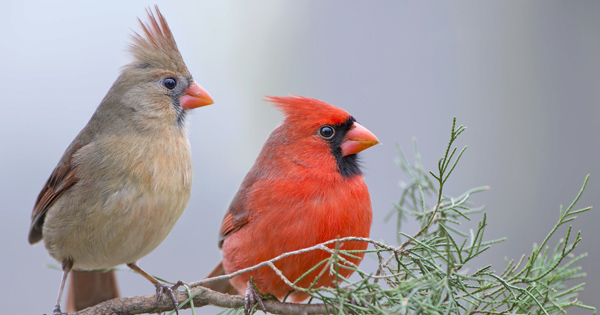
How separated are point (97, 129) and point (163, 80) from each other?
0.32 metres

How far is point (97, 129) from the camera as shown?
96.0 inches

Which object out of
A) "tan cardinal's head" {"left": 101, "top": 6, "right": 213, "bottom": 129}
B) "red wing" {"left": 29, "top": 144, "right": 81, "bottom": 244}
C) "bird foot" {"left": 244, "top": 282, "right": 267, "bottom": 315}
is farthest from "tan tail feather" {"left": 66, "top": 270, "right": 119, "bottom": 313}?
"bird foot" {"left": 244, "top": 282, "right": 267, "bottom": 315}

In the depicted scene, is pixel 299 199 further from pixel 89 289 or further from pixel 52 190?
pixel 89 289

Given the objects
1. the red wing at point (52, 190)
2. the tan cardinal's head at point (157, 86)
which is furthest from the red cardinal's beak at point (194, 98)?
the red wing at point (52, 190)

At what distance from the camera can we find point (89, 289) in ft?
9.01

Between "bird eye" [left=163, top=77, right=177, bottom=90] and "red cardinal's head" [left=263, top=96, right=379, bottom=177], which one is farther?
"bird eye" [left=163, top=77, right=177, bottom=90]

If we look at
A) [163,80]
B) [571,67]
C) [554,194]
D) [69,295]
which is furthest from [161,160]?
[571,67]

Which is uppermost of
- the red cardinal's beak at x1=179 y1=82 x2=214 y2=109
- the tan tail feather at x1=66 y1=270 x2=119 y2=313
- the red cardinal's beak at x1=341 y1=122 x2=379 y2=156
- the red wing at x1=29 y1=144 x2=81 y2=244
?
the red cardinal's beak at x1=179 y1=82 x2=214 y2=109

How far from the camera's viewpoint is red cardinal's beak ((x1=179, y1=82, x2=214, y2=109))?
238 centimetres

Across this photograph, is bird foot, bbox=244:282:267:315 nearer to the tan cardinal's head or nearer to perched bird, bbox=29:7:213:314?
perched bird, bbox=29:7:213:314

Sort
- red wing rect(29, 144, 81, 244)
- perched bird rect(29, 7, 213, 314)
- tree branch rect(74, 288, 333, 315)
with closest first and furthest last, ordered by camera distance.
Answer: tree branch rect(74, 288, 333, 315) < perched bird rect(29, 7, 213, 314) < red wing rect(29, 144, 81, 244)

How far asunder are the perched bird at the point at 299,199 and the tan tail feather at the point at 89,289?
698 mm

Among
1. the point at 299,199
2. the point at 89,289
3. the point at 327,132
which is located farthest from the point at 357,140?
the point at 89,289

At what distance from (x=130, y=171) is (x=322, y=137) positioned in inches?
27.5
